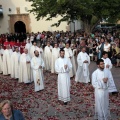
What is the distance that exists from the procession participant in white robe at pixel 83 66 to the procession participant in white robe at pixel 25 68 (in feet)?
6.94

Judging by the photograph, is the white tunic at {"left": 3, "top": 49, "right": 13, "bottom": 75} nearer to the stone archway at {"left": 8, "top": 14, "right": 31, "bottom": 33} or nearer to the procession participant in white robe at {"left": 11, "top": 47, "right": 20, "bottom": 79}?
the procession participant in white robe at {"left": 11, "top": 47, "right": 20, "bottom": 79}

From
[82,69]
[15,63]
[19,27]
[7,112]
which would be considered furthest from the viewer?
[19,27]

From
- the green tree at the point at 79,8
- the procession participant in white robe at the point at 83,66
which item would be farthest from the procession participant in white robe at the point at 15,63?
the green tree at the point at 79,8

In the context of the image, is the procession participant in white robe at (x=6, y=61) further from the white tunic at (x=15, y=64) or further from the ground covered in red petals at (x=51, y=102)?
the ground covered in red petals at (x=51, y=102)

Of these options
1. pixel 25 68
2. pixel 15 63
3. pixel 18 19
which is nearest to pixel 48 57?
pixel 15 63

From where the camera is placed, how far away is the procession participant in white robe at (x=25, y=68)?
12.9 m

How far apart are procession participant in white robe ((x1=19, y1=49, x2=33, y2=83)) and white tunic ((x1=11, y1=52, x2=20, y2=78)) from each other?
94 centimetres

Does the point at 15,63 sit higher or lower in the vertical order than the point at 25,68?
higher

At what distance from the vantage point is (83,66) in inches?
484

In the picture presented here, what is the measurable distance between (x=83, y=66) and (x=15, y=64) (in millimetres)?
3751

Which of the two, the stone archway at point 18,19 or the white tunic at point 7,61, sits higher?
the stone archway at point 18,19

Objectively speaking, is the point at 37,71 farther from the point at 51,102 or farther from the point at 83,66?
the point at 83,66

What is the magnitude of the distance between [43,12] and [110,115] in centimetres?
1785

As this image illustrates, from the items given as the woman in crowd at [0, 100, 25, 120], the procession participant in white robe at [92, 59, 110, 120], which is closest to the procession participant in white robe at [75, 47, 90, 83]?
the procession participant in white robe at [92, 59, 110, 120]
